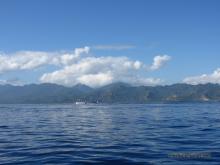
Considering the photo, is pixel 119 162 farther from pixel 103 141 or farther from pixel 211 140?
pixel 211 140

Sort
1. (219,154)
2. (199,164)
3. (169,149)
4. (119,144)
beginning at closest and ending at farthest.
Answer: (199,164) < (219,154) < (169,149) < (119,144)

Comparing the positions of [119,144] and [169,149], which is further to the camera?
[119,144]

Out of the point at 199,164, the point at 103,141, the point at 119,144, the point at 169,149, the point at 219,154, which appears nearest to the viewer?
the point at 199,164

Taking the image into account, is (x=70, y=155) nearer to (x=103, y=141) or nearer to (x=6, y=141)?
(x=103, y=141)

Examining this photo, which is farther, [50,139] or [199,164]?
[50,139]

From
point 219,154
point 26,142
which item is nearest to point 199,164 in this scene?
point 219,154

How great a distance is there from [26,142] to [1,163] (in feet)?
39.1

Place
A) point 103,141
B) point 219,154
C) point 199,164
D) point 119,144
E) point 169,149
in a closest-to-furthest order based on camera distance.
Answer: point 199,164, point 219,154, point 169,149, point 119,144, point 103,141

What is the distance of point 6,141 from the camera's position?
43.2 meters

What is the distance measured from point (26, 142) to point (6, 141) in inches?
102

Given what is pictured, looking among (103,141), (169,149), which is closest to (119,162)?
(169,149)

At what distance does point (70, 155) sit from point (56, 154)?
125cm

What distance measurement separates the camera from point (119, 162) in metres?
30.6

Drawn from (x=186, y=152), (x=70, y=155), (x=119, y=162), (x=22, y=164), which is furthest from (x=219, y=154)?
(x=22, y=164)
